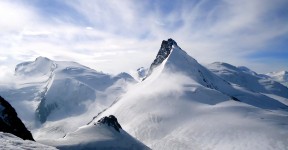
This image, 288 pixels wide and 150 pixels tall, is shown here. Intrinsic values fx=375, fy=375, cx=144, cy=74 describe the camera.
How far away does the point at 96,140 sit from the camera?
11138 cm

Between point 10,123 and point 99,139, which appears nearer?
point 10,123

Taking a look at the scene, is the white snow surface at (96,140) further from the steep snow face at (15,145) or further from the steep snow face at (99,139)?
the steep snow face at (15,145)

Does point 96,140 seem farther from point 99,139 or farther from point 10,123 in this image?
point 10,123

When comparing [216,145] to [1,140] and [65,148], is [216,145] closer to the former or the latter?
[65,148]

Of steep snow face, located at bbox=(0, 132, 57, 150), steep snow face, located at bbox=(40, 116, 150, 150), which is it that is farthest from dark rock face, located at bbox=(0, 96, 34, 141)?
steep snow face, located at bbox=(0, 132, 57, 150)

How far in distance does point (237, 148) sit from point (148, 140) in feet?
156

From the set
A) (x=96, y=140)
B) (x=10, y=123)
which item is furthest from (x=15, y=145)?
(x=96, y=140)

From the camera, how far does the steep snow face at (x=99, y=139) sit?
10612 centimetres

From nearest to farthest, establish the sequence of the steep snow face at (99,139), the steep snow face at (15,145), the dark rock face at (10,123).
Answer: the steep snow face at (15,145) → the dark rock face at (10,123) → the steep snow face at (99,139)

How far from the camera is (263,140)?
14225cm

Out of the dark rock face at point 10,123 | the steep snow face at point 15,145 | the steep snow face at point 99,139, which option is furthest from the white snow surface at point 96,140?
the steep snow face at point 15,145

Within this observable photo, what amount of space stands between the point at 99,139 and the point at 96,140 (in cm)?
205

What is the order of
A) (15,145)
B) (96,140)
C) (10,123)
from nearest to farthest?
(15,145), (10,123), (96,140)

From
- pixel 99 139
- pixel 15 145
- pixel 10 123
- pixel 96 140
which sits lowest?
pixel 96 140
